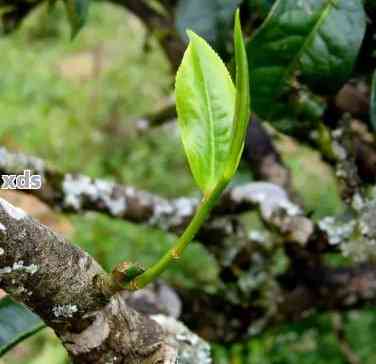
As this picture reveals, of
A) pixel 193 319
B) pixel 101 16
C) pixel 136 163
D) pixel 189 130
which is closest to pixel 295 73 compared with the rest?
pixel 189 130

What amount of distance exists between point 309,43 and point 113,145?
1.95 meters

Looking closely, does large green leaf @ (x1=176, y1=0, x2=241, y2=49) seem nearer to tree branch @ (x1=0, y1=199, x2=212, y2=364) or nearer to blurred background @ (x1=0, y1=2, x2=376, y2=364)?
tree branch @ (x1=0, y1=199, x2=212, y2=364)

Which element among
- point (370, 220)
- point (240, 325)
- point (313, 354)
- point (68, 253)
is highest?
point (68, 253)

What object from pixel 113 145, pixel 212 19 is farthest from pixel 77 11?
pixel 113 145

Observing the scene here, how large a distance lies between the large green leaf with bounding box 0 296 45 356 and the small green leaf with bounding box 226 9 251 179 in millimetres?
284

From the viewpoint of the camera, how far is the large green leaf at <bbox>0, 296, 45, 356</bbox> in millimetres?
614

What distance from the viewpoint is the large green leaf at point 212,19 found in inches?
27.5

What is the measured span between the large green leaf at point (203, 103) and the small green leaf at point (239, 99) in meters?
0.03

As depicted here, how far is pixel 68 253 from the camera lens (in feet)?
1.49

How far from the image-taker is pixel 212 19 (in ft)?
2.31

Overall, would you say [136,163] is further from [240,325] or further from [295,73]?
[295,73]

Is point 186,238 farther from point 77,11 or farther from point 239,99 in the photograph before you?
point 77,11

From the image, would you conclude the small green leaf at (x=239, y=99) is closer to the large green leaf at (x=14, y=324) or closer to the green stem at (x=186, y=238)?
the green stem at (x=186, y=238)

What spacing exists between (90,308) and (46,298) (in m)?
0.04
